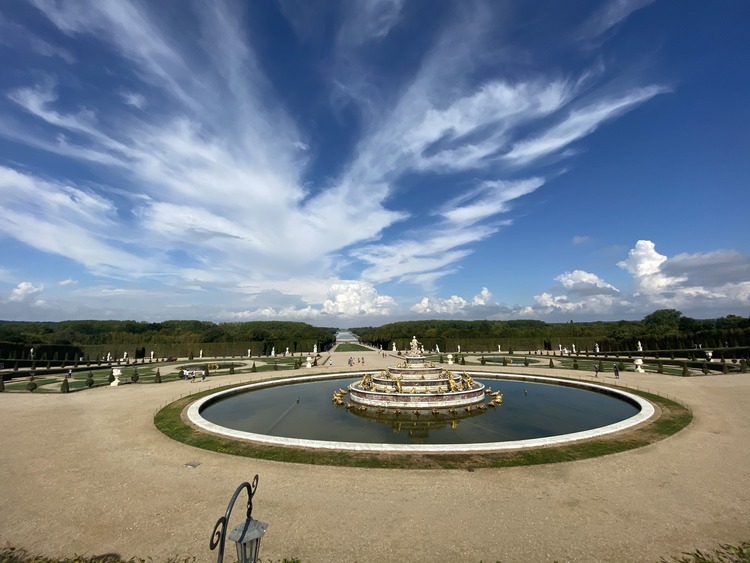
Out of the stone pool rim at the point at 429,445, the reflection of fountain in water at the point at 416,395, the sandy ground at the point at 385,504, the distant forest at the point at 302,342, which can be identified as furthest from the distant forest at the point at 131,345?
the sandy ground at the point at 385,504

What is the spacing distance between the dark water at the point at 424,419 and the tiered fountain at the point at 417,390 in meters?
0.84

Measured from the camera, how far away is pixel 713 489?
414 inches

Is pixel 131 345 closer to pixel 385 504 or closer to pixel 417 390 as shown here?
pixel 417 390

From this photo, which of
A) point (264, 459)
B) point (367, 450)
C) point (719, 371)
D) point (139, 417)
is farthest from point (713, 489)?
point (719, 371)

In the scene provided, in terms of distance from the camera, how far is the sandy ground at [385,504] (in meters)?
8.09

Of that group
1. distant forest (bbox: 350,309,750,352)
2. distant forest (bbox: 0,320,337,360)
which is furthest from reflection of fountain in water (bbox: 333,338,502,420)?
distant forest (bbox: 0,320,337,360)

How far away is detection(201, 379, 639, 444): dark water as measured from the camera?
18.0 m

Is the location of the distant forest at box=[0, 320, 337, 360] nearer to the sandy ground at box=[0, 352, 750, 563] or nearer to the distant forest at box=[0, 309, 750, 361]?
the distant forest at box=[0, 309, 750, 361]

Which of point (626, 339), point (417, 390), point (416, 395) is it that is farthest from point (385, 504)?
point (626, 339)

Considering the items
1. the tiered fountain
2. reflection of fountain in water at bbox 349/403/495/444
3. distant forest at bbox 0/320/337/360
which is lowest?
reflection of fountain in water at bbox 349/403/495/444

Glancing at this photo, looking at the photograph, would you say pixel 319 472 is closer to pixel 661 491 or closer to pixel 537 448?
pixel 537 448

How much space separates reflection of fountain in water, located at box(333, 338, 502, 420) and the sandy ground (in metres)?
10.5

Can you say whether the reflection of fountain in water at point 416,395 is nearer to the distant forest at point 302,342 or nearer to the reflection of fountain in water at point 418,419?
the reflection of fountain in water at point 418,419

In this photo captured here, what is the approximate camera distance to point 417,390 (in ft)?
79.9
